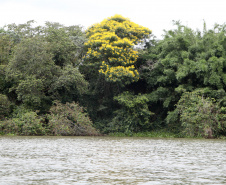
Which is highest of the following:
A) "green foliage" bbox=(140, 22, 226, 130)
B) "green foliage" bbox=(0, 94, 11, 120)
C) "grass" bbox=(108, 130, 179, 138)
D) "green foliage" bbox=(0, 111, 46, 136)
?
"green foliage" bbox=(140, 22, 226, 130)

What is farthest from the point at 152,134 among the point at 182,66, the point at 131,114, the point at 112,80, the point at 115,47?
the point at 115,47

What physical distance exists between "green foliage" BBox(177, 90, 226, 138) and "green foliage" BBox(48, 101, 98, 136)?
6690 mm

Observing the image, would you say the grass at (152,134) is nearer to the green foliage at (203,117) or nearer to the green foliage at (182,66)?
the green foliage at (182,66)

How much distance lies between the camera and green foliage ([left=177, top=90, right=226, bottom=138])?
79.6ft

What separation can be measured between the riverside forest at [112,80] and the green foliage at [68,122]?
0.23 feet

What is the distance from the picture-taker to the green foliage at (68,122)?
25125 millimetres

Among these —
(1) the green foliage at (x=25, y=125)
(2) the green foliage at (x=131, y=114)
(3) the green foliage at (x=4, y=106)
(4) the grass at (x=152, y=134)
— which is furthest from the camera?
(2) the green foliage at (x=131, y=114)

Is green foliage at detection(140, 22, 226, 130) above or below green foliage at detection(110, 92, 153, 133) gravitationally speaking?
above

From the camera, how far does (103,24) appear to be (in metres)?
30.3

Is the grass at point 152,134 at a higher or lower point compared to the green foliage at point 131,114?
lower

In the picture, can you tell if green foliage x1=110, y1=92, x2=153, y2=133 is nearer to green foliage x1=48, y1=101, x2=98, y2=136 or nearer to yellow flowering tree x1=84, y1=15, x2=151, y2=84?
yellow flowering tree x1=84, y1=15, x2=151, y2=84

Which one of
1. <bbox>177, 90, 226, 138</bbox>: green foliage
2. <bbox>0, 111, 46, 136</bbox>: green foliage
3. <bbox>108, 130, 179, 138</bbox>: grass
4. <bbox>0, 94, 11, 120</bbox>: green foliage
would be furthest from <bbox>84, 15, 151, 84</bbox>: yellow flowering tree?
<bbox>0, 94, 11, 120</bbox>: green foliage

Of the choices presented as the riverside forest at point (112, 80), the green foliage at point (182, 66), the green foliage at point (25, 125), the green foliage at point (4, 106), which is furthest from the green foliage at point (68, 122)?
the green foliage at point (182, 66)

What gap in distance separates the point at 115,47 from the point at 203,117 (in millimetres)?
8731
